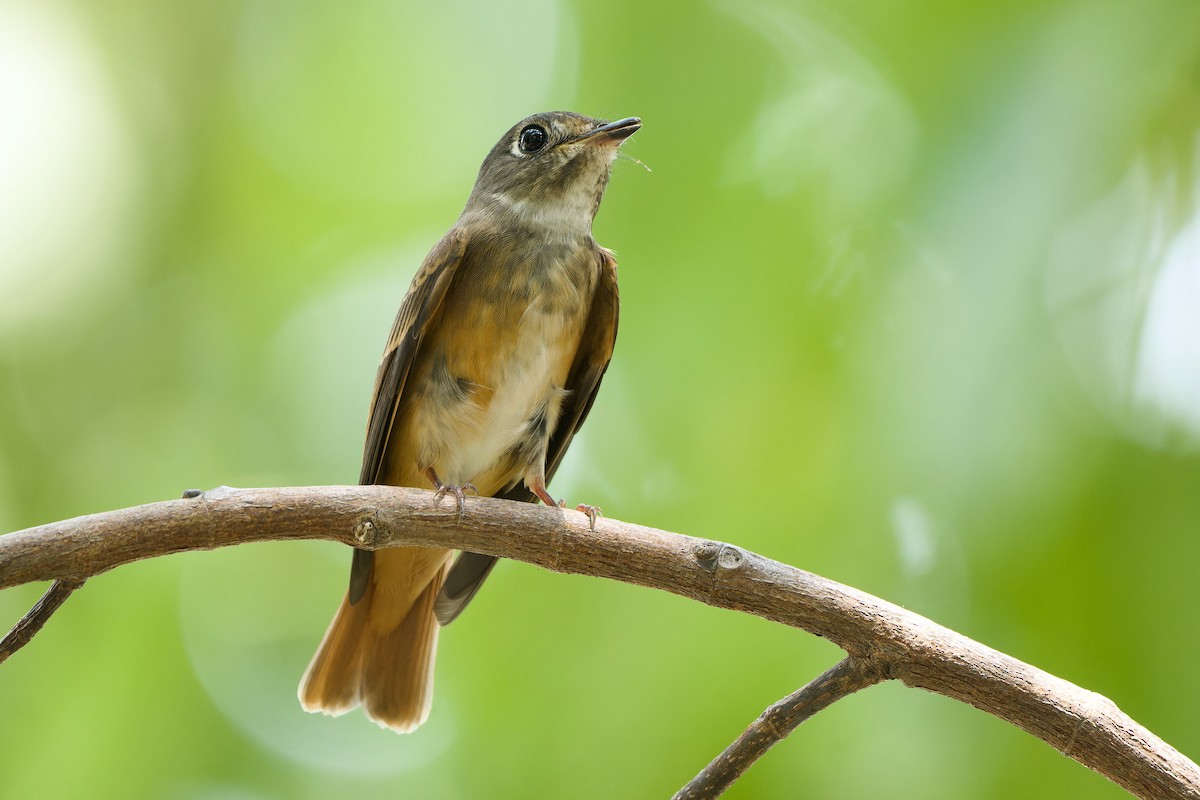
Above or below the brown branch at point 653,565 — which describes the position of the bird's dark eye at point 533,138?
above

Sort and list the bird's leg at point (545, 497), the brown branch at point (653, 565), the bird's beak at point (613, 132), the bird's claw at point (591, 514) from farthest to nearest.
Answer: the bird's beak at point (613, 132)
the bird's leg at point (545, 497)
the bird's claw at point (591, 514)
the brown branch at point (653, 565)

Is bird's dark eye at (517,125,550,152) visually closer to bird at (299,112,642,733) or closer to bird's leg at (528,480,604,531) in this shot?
bird at (299,112,642,733)

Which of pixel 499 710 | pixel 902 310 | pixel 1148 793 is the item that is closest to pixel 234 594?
pixel 499 710

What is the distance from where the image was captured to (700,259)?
489 centimetres

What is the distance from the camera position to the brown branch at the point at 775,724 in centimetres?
231

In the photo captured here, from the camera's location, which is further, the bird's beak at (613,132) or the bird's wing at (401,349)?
the bird's beak at (613,132)

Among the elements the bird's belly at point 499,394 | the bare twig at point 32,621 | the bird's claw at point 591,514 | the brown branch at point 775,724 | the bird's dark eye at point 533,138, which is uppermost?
the bird's dark eye at point 533,138

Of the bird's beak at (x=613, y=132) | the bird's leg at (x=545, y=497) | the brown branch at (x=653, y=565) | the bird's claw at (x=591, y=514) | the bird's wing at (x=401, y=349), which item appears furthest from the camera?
the bird's beak at (x=613, y=132)

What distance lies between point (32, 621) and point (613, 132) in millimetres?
2348

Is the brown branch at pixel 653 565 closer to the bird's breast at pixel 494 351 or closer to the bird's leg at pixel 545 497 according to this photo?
the bird's leg at pixel 545 497

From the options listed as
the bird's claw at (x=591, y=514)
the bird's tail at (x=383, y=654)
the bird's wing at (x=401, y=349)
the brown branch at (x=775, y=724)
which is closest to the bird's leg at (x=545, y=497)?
the bird's claw at (x=591, y=514)

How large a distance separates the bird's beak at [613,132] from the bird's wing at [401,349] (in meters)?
0.58

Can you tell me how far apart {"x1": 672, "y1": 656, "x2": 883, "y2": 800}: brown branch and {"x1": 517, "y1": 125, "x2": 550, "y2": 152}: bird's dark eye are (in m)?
2.31

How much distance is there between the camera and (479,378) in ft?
11.8
